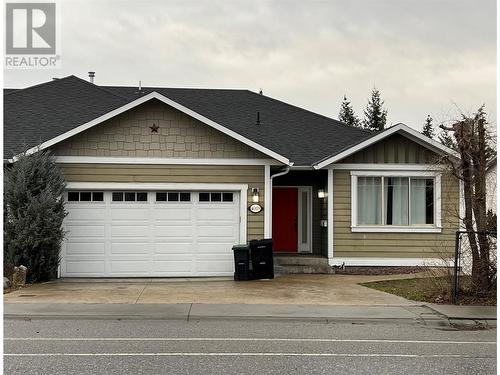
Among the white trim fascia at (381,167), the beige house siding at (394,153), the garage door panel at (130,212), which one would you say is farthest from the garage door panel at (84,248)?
the beige house siding at (394,153)

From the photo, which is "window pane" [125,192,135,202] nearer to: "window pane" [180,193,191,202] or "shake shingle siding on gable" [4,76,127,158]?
"window pane" [180,193,191,202]

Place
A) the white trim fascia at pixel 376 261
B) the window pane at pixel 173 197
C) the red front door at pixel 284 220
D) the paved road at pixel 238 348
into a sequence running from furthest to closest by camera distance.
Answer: the red front door at pixel 284 220
the white trim fascia at pixel 376 261
the window pane at pixel 173 197
the paved road at pixel 238 348

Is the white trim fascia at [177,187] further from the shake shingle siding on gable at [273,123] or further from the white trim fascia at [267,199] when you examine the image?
the shake shingle siding on gable at [273,123]

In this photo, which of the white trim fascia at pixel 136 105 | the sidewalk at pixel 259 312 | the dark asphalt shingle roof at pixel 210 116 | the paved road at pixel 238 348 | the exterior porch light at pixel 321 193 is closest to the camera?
the paved road at pixel 238 348

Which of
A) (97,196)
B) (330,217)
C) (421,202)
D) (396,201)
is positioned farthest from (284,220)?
(97,196)

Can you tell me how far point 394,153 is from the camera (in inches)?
666

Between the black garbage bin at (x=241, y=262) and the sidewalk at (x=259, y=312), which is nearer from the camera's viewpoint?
the sidewalk at (x=259, y=312)

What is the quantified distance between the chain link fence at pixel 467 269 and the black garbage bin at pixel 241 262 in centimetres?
517

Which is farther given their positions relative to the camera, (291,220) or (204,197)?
(291,220)

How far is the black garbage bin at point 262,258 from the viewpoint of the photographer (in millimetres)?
15086

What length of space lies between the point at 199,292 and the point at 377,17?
702cm

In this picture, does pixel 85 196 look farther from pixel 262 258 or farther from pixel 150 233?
pixel 262 258
